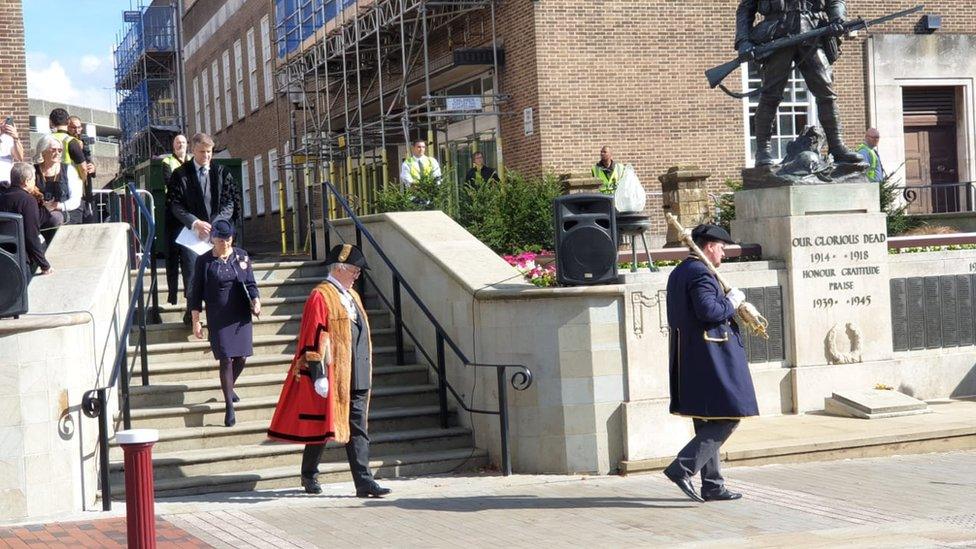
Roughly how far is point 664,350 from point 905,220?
21.8 ft

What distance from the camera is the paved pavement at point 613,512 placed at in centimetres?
820

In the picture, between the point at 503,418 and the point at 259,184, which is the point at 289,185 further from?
the point at 503,418

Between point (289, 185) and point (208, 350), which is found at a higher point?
point (289, 185)

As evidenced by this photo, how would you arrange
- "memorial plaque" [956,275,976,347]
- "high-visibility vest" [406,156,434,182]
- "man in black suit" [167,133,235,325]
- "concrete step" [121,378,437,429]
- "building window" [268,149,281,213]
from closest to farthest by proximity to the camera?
"concrete step" [121,378,437,429] < "man in black suit" [167,133,235,325] < "memorial plaque" [956,275,976,347] < "high-visibility vest" [406,156,434,182] < "building window" [268,149,281,213]

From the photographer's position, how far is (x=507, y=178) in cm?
1639

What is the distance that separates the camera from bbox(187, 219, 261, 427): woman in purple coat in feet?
35.7

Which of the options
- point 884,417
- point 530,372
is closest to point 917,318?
point 884,417

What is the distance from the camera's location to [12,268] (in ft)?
30.0

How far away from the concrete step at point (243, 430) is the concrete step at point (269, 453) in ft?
0.25

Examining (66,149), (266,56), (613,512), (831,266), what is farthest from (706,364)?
(266,56)

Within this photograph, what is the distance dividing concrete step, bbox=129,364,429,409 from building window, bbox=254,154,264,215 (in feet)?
96.0

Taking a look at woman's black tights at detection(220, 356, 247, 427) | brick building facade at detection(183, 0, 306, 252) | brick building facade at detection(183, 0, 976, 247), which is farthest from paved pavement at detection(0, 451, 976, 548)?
brick building facade at detection(183, 0, 306, 252)

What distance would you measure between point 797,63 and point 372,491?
7.25 m

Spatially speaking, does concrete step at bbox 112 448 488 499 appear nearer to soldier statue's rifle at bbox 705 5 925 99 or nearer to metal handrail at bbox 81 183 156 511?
metal handrail at bbox 81 183 156 511
